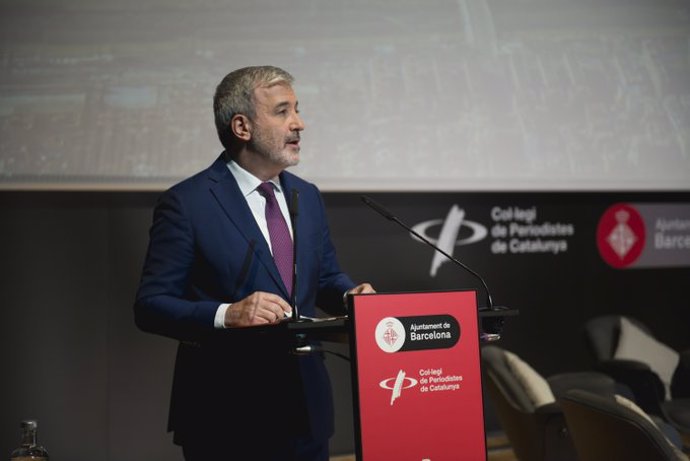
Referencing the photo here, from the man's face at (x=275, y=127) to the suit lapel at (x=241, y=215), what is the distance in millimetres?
129

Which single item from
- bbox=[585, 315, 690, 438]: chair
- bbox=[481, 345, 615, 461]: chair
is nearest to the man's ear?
bbox=[481, 345, 615, 461]: chair

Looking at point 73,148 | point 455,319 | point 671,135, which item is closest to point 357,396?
point 455,319

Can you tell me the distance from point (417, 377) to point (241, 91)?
942 mm

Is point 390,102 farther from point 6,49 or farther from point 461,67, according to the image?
point 6,49

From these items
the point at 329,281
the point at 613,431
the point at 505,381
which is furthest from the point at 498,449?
the point at 329,281

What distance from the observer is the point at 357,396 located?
6.70 feet

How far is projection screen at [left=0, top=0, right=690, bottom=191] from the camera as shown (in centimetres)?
479

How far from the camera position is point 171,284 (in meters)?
2.32

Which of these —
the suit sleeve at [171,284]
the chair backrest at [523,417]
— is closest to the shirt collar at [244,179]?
the suit sleeve at [171,284]

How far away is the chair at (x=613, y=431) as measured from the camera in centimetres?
268

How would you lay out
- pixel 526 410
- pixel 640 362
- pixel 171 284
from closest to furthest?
pixel 171 284, pixel 526 410, pixel 640 362

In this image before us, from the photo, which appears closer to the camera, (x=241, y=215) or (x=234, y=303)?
(x=234, y=303)

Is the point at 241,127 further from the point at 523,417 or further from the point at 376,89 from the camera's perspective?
the point at 376,89

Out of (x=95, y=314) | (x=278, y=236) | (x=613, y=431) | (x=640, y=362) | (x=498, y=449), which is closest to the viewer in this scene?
(x=278, y=236)
